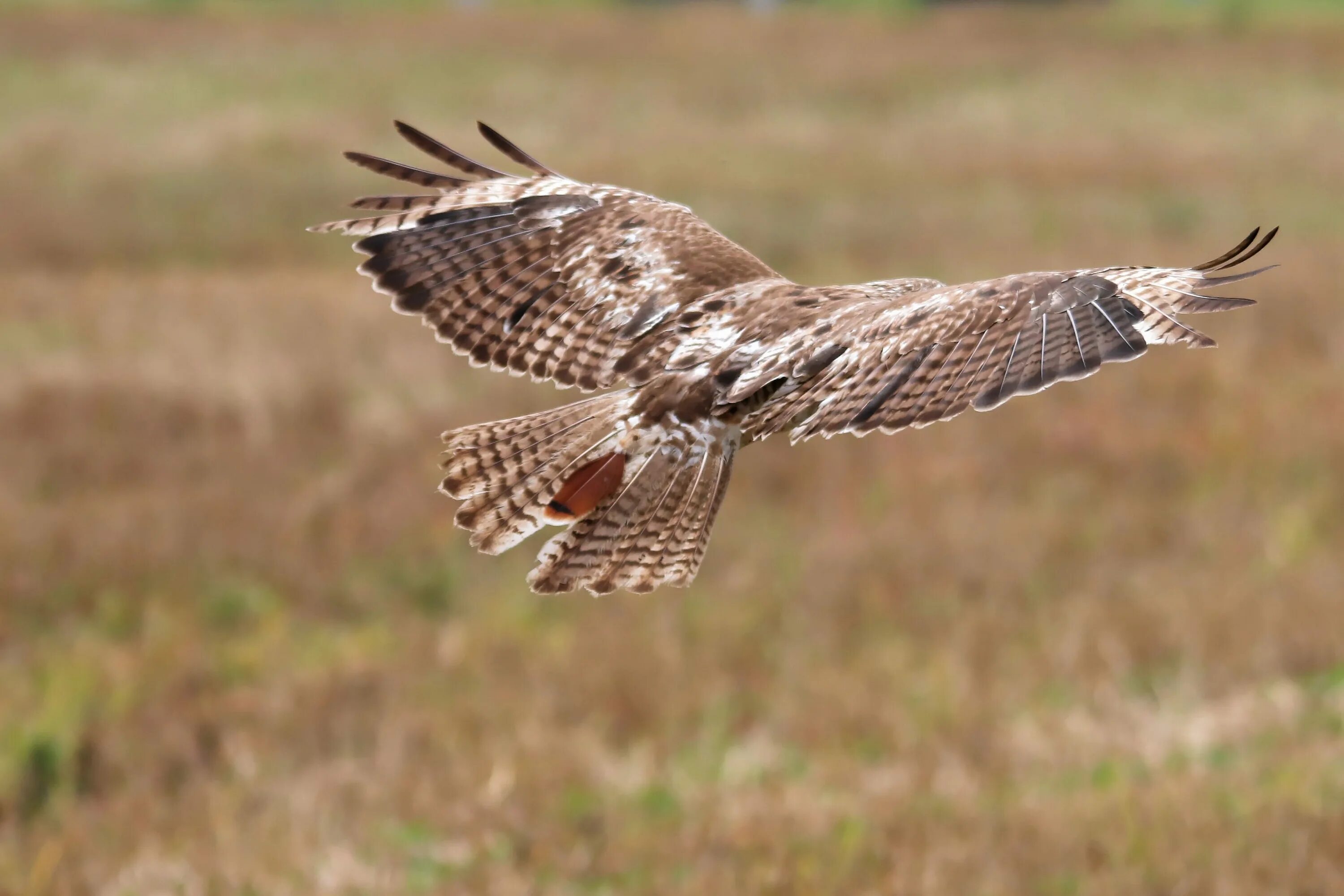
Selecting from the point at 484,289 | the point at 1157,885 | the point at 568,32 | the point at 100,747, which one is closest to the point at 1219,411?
the point at 1157,885

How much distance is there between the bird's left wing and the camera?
8.44 feet

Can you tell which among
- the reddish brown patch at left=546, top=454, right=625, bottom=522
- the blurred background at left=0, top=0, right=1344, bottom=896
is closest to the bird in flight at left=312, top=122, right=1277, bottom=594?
the reddish brown patch at left=546, top=454, right=625, bottom=522

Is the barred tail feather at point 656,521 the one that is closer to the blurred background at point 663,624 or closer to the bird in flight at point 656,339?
the bird in flight at point 656,339

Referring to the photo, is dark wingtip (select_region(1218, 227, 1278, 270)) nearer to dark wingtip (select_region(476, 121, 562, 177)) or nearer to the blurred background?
dark wingtip (select_region(476, 121, 562, 177))

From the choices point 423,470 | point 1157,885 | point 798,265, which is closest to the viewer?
point 1157,885

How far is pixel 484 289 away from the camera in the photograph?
3689mm

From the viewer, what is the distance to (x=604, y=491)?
10.3ft

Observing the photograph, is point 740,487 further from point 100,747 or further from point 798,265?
point 798,265

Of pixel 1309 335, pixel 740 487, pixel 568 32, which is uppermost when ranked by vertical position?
pixel 568 32

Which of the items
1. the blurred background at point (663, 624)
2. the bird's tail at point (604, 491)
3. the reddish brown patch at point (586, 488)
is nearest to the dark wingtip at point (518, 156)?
the bird's tail at point (604, 491)

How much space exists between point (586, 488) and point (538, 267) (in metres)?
0.81

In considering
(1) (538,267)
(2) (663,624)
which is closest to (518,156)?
(1) (538,267)

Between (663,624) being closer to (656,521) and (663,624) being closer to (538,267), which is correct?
(538,267)

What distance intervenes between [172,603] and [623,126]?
2105 cm
